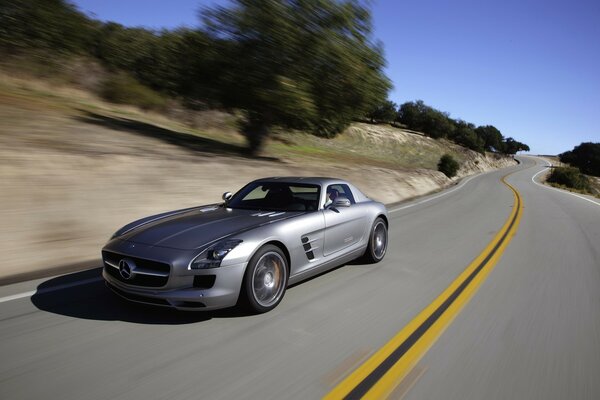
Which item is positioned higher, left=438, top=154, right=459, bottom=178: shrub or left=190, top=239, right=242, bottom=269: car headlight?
left=190, top=239, right=242, bottom=269: car headlight

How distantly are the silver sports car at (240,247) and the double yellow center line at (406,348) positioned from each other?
4.30ft

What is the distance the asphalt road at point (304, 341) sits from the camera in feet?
10.1

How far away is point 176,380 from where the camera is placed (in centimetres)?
307

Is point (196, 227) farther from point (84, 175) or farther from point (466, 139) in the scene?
point (466, 139)

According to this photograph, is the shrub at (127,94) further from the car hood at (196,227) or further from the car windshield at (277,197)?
the car hood at (196,227)

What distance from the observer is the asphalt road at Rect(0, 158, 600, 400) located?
3066 millimetres

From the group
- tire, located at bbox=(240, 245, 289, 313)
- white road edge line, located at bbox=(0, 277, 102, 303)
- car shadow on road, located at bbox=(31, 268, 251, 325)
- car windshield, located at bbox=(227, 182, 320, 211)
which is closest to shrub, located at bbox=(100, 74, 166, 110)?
car windshield, located at bbox=(227, 182, 320, 211)

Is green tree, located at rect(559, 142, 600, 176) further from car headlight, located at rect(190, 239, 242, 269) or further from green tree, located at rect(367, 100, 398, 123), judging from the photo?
car headlight, located at rect(190, 239, 242, 269)

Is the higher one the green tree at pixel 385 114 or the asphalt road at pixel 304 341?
the green tree at pixel 385 114

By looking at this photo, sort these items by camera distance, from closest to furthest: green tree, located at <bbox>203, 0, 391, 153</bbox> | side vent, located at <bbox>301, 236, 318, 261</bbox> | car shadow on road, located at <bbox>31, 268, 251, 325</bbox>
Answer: car shadow on road, located at <bbox>31, 268, 251, 325</bbox> → side vent, located at <bbox>301, 236, 318, 261</bbox> → green tree, located at <bbox>203, 0, 391, 153</bbox>

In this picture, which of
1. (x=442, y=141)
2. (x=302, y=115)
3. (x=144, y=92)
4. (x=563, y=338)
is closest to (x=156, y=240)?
(x=563, y=338)

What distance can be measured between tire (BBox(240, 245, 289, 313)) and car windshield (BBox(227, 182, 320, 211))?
104cm

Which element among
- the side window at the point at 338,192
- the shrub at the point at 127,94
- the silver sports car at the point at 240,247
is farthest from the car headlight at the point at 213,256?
the shrub at the point at 127,94

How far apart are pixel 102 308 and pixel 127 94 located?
23544 millimetres
